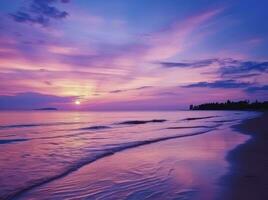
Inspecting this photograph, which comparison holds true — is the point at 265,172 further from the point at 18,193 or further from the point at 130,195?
the point at 18,193

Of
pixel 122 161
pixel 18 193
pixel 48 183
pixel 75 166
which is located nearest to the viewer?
pixel 18 193

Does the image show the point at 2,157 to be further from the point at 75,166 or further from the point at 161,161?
the point at 161,161

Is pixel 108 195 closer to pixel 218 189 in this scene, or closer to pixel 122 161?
pixel 218 189

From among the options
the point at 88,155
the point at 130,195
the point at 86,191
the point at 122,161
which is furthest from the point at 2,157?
the point at 130,195

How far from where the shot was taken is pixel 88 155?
566 inches

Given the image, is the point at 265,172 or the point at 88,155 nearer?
the point at 265,172

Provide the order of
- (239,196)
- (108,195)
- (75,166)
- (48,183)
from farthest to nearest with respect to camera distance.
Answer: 1. (75,166)
2. (48,183)
3. (108,195)
4. (239,196)

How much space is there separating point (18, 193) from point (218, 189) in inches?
187

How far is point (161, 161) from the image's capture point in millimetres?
12195

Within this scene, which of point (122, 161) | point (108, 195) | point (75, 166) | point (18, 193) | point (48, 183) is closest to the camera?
point (108, 195)

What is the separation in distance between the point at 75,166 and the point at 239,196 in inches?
252

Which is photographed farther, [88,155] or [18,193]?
[88,155]

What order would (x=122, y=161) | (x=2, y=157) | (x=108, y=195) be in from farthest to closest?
(x=2, y=157)
(x=122, y=161)
(x=108, y=195)

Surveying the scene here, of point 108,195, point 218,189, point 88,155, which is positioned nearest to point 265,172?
point 218,189
